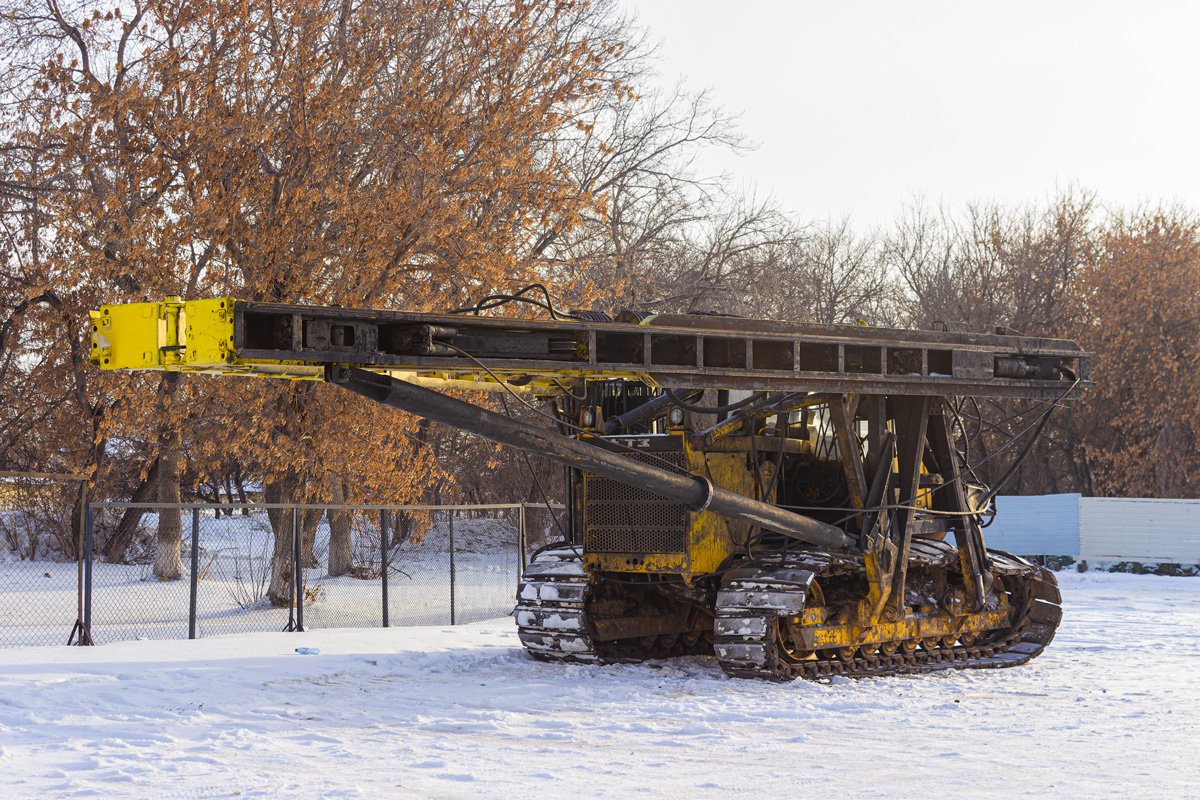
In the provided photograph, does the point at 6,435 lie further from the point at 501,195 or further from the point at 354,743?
the point at 354,743

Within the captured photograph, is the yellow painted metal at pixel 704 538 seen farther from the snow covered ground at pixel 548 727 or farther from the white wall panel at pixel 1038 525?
the white wall panel at pixel 1038 525

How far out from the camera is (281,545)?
19734 millimetres

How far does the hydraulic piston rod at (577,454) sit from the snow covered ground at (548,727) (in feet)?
4.72

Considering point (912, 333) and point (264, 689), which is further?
point (912, 333)

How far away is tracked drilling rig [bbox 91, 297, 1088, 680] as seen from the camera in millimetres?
9602

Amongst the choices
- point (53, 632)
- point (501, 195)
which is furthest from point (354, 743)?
point (501, 195)

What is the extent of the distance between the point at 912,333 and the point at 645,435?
2660 millimetres

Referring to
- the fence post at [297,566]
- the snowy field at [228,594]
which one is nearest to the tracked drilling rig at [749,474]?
the fence post at [297,566]

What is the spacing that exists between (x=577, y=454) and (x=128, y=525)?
16.0 metres

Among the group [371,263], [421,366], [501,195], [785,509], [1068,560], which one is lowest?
[1068,560]

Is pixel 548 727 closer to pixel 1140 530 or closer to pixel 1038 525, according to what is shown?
pixel 1140 530

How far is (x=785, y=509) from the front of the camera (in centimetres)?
1195

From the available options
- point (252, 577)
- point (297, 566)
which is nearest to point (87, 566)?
point (297, 566)

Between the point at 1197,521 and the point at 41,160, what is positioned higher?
the point at 41,160
